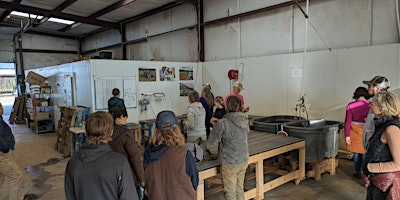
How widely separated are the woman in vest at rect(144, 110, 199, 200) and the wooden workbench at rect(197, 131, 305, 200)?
0.93m

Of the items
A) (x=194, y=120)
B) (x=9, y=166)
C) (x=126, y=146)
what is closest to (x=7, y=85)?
(x=9, y=166)

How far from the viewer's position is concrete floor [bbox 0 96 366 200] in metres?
3.41

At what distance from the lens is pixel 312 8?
209 inches

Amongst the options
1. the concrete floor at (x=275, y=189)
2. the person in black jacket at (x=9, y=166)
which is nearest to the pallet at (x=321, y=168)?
the concrete floor at (x=275, y=189)

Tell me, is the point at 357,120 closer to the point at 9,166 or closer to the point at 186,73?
the point at 9,166

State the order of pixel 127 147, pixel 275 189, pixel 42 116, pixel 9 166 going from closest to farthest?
pixel 127 147, pixel 9 166, pixel 275 189, pixel 42 116

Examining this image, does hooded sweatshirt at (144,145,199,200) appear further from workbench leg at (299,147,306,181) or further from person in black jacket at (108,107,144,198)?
workbench leg at (299,147,306,181)

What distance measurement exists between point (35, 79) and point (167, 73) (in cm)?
433

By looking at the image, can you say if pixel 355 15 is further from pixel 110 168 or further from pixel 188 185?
pixel 110 168

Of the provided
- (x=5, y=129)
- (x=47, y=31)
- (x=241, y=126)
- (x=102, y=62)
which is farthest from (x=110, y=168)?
(x=47, y=31)

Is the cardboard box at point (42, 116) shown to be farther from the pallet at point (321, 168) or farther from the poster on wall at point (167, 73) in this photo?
the pallet at point (321, 168)

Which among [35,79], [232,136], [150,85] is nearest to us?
[232,136]

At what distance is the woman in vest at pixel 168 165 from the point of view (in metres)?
1.76

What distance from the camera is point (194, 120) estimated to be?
3.32 meters
